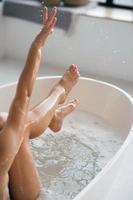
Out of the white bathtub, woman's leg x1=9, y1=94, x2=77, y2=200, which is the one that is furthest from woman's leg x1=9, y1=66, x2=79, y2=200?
the white bathtub

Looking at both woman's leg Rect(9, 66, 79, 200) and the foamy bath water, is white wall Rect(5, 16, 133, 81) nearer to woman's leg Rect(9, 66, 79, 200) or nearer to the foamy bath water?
the foamy bath water

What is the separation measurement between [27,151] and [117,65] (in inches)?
54.2

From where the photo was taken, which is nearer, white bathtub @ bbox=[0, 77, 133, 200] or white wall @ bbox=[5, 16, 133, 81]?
white bathtub @ bbox=[0, 77, 133, 200]

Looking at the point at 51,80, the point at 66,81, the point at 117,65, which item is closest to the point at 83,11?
the point at 117,65

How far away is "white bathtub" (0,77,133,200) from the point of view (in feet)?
3.83

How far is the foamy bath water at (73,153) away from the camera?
1.22 metres

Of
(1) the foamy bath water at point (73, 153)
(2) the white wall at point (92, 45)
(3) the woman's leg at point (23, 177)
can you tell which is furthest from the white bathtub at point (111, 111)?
(2) the white wall at point (92, 45)

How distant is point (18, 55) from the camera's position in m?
2.64

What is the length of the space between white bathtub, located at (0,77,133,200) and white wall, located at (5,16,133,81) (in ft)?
2.05

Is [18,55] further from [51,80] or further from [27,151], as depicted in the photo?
[27,151]

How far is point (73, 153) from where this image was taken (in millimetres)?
1424

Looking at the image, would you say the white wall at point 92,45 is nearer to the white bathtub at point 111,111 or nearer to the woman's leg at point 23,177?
the white bathtub at point 111,111

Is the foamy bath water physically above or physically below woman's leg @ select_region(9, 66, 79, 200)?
below

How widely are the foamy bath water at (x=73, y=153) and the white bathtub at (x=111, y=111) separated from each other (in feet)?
0.15
